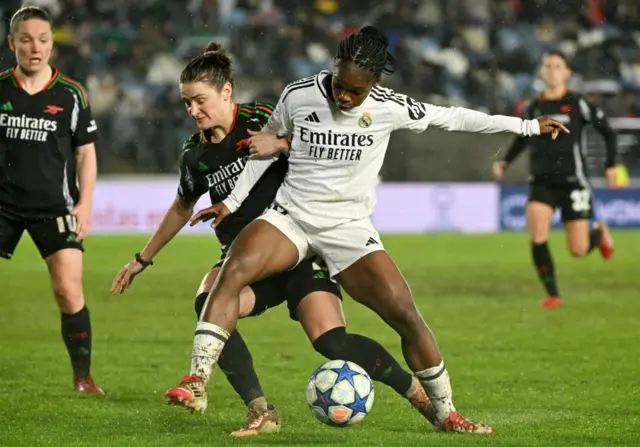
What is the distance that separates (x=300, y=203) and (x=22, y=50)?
217cm

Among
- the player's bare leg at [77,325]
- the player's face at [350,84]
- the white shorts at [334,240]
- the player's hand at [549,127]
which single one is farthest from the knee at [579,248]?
the player's face at [350,84]

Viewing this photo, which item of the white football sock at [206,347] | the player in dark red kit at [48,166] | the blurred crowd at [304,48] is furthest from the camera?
the blurred crowd at [304,48]

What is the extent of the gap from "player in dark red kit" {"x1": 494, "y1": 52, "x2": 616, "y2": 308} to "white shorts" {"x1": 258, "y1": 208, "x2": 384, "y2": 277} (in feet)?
20.4

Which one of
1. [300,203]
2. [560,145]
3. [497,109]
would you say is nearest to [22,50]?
[300,203]

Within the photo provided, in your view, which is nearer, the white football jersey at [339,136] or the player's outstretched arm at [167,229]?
the white football jersey at [339,136]

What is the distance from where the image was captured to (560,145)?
11977mm

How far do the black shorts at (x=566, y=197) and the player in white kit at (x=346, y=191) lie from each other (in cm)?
600

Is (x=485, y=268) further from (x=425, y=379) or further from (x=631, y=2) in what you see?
(x=631, y=2)

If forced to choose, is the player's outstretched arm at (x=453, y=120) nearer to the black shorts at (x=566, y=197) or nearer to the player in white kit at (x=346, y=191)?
the player in white kit at (x=346, y=191)

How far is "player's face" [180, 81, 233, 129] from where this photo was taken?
575cm

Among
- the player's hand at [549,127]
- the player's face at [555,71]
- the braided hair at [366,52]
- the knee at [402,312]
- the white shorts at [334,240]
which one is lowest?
the knee at [402,312]

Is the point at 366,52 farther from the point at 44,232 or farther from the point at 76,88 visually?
the point at 44,232

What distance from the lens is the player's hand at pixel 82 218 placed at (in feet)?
23.5

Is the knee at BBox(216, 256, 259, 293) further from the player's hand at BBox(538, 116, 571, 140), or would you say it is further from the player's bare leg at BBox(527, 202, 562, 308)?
the player's bare leg at BBox(527, 202, 562, 308)
